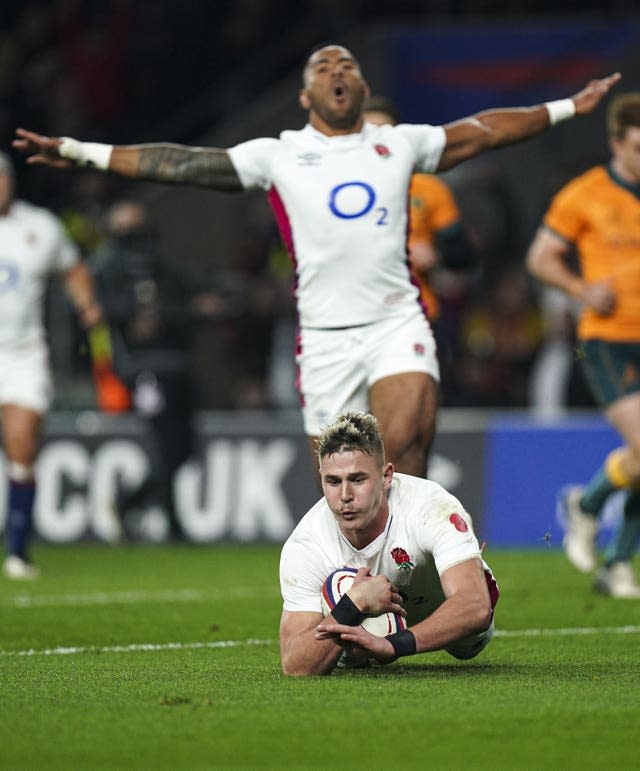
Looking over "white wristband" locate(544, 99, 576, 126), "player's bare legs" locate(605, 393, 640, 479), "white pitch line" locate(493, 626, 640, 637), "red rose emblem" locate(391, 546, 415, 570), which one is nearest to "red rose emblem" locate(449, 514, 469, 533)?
"red rose emblem" locate(391, 546, 415, 570)

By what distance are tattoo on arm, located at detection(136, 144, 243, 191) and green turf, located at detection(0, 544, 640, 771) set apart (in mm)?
2096

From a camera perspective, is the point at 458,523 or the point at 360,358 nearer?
the point at 458,523

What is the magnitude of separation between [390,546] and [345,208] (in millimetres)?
2199

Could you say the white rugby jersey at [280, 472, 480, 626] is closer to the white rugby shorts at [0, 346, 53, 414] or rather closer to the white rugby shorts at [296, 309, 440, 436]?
the white rugby shorts at [296, 309, 440, 436]

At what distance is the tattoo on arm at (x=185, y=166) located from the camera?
333 inches

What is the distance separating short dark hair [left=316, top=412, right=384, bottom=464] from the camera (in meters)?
6.63

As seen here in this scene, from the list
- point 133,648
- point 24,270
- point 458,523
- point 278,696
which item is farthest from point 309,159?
point 24,270

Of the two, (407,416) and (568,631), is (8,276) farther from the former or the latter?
(568,631)

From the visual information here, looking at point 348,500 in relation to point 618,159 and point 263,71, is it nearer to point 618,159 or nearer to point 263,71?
point 618,159

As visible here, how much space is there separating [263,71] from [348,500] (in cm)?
1445

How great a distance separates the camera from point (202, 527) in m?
15.9

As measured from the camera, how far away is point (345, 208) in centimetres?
855

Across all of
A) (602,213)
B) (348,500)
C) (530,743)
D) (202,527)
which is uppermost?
(602,213)

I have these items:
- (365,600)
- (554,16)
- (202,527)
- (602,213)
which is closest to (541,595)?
(602,213)
